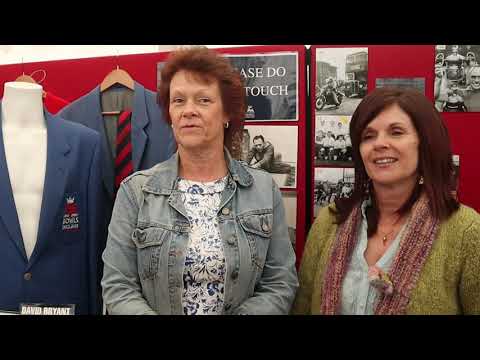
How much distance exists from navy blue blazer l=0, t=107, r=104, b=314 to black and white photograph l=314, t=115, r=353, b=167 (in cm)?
107

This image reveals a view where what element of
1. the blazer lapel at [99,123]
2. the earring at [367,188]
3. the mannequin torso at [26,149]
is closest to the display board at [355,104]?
the earring at [367,188]

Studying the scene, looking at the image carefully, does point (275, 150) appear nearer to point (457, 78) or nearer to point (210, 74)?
point (210, 74)

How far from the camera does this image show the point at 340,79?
217 centimetres

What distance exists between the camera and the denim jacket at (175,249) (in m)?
1.63

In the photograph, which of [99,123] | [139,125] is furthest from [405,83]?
[99,123]

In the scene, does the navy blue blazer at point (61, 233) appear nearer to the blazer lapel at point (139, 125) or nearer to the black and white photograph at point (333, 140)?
the blazer lapel at point (139, 125)

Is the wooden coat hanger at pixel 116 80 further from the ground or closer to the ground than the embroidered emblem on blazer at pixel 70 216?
further from the ground

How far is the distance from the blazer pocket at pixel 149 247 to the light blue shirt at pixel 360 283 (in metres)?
0.72

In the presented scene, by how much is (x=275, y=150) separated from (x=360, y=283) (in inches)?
33.4

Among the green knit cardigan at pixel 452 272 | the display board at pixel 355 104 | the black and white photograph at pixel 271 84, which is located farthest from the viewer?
the black and white photograph at pixel 271 84

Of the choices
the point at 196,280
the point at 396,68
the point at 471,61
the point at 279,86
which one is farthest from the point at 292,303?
the point at 471,61

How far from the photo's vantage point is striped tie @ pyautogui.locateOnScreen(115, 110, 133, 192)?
2.29 meters

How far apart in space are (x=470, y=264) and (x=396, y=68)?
3.39ft

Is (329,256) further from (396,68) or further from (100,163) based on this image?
(100,163)
